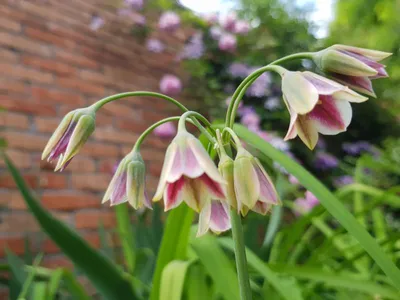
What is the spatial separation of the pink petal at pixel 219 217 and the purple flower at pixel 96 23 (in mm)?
1995

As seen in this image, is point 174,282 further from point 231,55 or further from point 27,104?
point 231,55

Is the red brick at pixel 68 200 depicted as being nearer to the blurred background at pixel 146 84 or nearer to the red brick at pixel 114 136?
the blurred background at pixel 146 84

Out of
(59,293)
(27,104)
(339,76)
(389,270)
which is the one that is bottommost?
(59,293)

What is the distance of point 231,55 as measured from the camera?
271cm

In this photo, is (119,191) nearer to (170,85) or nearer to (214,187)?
(214,187)

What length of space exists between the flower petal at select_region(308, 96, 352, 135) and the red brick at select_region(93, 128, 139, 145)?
1.69m

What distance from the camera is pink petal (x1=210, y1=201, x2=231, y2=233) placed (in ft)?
1.32

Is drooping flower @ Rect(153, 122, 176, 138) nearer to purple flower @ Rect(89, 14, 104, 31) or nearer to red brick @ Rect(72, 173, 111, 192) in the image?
red brick @ Rect(72, 173, 111, 192)

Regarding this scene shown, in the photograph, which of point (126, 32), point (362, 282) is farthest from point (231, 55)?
point (362, 282)

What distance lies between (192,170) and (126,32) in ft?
7.52

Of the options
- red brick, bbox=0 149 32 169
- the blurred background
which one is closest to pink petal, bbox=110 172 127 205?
the blurred background

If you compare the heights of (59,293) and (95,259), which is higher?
(95,259)

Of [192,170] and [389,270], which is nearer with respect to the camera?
[192,170]

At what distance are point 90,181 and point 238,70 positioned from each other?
112 centimetres
